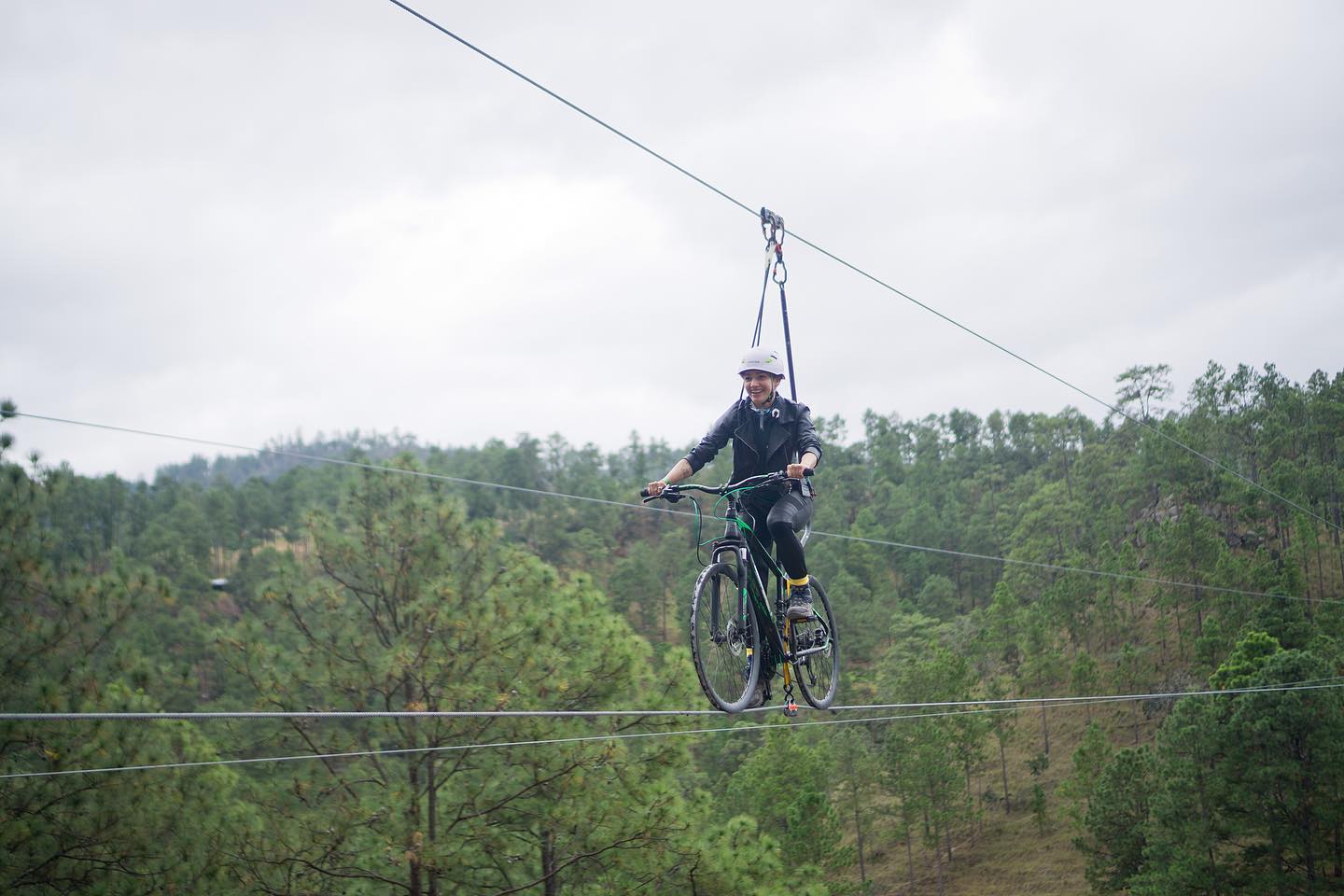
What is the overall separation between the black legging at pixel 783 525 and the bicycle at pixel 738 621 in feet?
0.23

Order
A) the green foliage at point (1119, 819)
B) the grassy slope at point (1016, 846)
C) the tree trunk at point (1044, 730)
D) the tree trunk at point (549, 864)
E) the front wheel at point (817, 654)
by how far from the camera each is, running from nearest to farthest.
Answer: the front wheel at point (817, 654), the tree trunk at point (549, 864), the green foliage at point (1119, 819), the grassy slope at point (1016, 846), the tree trunk at point (1044, 730)

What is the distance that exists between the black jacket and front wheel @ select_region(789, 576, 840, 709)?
2.97 ft

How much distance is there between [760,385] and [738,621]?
5.05 feet

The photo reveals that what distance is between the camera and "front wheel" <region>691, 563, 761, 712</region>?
6930mm

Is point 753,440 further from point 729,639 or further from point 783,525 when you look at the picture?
point 729,639

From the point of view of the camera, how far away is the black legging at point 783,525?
22.9ft

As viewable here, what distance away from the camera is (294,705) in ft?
46.6

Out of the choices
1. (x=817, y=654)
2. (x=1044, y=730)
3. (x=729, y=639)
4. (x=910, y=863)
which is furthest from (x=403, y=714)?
(x=1044, y=730)

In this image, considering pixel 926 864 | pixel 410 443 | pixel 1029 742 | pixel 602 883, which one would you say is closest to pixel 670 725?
pixel 602 883

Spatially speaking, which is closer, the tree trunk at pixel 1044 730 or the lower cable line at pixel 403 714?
the lower cable line at pixel 403 714

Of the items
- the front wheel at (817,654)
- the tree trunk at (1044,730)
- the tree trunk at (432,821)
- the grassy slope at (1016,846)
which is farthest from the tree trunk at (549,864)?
the tree trunk at (1044,730)

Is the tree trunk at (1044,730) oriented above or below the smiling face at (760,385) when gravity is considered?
below

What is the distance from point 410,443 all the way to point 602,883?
588 ft

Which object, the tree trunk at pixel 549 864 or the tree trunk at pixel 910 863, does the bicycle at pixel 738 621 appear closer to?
the tree trunk at pixel 549 864
